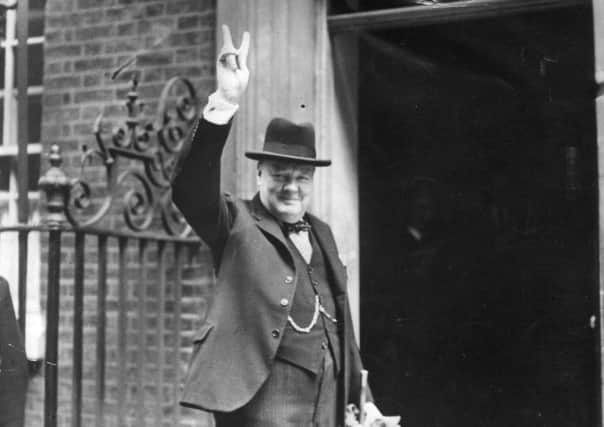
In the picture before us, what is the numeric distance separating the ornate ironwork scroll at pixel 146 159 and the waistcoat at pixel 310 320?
1138 millimetres

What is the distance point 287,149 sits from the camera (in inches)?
138

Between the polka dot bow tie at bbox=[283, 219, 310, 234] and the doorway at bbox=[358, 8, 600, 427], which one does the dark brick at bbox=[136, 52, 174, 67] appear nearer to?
the doorway at bbox=[358, 8, 600, 427]

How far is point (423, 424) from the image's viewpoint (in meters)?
5.41

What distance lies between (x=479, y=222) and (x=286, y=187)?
2.19 m

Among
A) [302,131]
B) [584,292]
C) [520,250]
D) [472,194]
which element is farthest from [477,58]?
[302,131]

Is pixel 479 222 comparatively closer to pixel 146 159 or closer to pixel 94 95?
pixel 146 159

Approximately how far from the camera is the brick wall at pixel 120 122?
488 centimetres

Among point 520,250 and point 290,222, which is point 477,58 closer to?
point 520,250

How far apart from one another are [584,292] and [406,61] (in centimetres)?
167

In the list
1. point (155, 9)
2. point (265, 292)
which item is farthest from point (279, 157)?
point (155, 9)

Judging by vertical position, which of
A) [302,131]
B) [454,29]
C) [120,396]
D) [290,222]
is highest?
[454,29]

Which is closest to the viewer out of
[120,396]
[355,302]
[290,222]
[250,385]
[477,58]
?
[250,385]

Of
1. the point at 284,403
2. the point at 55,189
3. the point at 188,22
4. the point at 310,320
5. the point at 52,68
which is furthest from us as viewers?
the point at 52,68

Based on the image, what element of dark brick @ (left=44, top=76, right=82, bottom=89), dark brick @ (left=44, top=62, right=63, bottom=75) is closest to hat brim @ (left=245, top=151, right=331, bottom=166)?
dark brick @ (left=44, top=76, right=82, bottom=89)
